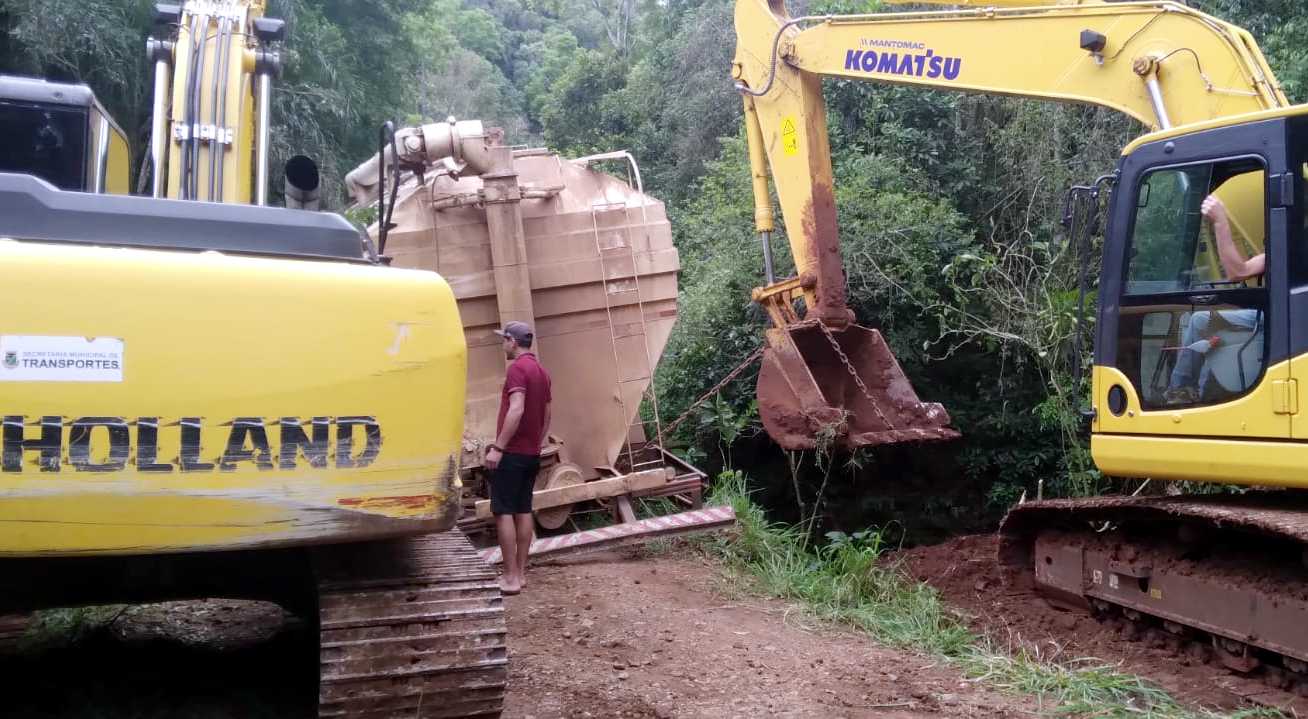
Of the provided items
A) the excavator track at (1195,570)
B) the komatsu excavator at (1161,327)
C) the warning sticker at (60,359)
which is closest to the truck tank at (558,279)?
the komatsu excavator at (1161,327)

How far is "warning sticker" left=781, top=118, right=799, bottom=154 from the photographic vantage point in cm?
768

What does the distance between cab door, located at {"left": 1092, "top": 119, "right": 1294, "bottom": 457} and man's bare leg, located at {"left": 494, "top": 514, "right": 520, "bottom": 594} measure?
3.04m

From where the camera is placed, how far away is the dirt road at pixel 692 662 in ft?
15.7

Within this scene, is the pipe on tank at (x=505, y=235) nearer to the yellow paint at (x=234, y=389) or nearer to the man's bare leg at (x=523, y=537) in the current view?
the man's bare leg at (x=523, y=537)

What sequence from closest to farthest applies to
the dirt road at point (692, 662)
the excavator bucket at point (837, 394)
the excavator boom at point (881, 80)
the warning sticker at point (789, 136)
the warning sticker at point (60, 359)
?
the warning sticker at point (60, 359) → the dirt road at point (692, 662) → the excavator boom at point (881, 80) → the excavator bucket at point (837, 394) → the warning sticker at point (789, 136)

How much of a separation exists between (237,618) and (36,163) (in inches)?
106

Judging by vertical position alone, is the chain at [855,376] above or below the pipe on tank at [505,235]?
below

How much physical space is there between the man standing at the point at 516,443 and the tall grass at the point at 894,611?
1.55 m

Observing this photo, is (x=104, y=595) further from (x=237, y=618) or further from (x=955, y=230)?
(x=955, y=230)

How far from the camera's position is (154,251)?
10.6 ft

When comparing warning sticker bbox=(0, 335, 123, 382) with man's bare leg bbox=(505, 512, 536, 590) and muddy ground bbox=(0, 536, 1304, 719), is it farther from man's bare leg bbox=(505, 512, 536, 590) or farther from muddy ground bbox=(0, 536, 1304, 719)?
man's bare leg bbox=(505, 512, 536, 590)

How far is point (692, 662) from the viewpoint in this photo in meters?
5.43

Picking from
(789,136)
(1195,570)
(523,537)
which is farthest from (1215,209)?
(523,537)

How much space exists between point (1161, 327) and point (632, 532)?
3380mm
